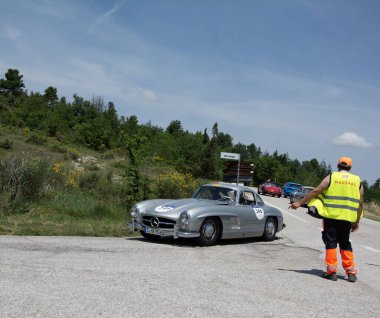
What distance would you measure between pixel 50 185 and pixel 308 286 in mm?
11095

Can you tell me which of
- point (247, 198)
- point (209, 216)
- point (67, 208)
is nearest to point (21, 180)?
point (67, 208)

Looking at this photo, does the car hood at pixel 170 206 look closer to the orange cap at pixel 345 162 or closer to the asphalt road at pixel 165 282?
the asphalt road at pixel 165 282

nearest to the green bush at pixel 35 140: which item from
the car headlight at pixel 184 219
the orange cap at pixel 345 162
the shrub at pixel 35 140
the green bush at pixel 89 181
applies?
the shrub at pixel 35 140

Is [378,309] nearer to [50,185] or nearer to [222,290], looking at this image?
[222,290]

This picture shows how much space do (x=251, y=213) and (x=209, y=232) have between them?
5.87ft

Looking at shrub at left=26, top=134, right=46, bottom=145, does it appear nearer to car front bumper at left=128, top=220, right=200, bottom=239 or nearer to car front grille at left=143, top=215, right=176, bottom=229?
car front grille at left=143, top=215, right=176, bottom=229

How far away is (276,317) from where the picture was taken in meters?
4.81

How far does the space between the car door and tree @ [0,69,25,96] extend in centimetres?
8628

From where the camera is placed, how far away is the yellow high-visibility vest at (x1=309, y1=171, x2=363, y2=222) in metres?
7.00

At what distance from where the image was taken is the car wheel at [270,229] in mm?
12211

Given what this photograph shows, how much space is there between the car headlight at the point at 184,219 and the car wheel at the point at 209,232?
1.39 ft

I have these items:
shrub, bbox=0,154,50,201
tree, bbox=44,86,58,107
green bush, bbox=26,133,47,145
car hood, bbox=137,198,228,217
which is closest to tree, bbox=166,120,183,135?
tree, bbox=44,86,58,107

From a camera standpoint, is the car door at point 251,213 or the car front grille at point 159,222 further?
Answer: the car door at point 251,213

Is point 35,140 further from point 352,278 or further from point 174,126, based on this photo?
point 174,126
